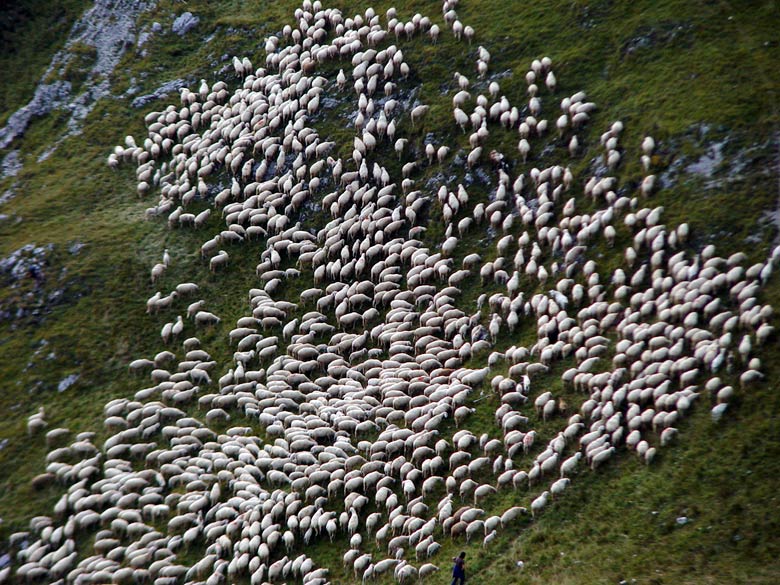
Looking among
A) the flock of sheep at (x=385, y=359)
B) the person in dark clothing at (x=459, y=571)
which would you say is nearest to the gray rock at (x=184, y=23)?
the flock of sheep at (x=385, y=359)

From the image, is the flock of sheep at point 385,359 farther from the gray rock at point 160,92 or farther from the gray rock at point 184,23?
the gray rock at point 184,23

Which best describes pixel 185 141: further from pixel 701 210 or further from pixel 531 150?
pixel 701 210

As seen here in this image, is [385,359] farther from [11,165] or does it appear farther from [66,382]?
[11,165]

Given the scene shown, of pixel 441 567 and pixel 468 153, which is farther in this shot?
pixel 468 153

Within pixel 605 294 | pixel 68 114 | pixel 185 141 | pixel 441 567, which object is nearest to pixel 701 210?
pixel 605 294

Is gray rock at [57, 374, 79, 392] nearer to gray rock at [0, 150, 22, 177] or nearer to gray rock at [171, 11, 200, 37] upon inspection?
gray rock at [0, 150, 22, 177]

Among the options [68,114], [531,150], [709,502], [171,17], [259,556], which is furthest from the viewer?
[171,17]

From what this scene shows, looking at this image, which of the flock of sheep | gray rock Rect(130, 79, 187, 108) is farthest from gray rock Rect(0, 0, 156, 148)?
the flock of sheep
